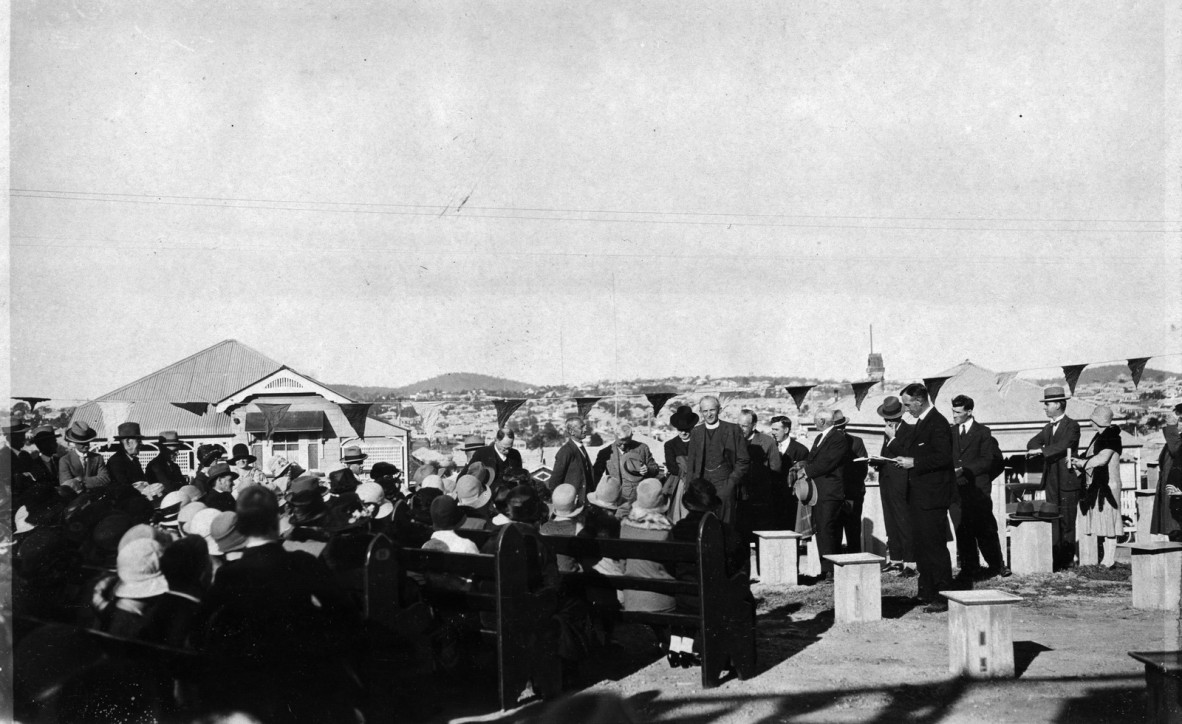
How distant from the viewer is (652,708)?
5.00 metres

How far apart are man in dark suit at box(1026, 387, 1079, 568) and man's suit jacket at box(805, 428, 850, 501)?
2.16m

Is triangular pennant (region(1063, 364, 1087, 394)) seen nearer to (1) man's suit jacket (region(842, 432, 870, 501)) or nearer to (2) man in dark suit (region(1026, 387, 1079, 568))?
(2) man in dark suit (region(1026, 387, 1079, 568))

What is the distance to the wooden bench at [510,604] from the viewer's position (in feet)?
16.0

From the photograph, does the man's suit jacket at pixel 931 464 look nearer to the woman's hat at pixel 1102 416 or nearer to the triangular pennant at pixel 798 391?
the woman's hat at pixel 1102 416

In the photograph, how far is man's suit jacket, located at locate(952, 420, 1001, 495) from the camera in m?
8.71

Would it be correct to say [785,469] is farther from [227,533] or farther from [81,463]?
[81,463]

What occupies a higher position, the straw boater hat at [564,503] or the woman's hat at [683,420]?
the woman's hat at [683,420]

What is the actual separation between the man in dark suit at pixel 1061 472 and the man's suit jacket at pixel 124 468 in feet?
31.3

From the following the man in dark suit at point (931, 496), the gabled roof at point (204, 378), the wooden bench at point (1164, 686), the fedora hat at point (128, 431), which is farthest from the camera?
the gabled roof at point (204, 378)

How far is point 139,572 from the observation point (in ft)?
13.6

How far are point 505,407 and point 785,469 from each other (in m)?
4.54

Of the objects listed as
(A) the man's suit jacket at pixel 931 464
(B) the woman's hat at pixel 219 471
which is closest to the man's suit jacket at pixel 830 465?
(A) the man's suit jacket at pixel 931 464

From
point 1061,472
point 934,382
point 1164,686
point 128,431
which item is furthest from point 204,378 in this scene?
point 1164,686

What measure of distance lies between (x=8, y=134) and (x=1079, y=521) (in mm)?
10375
